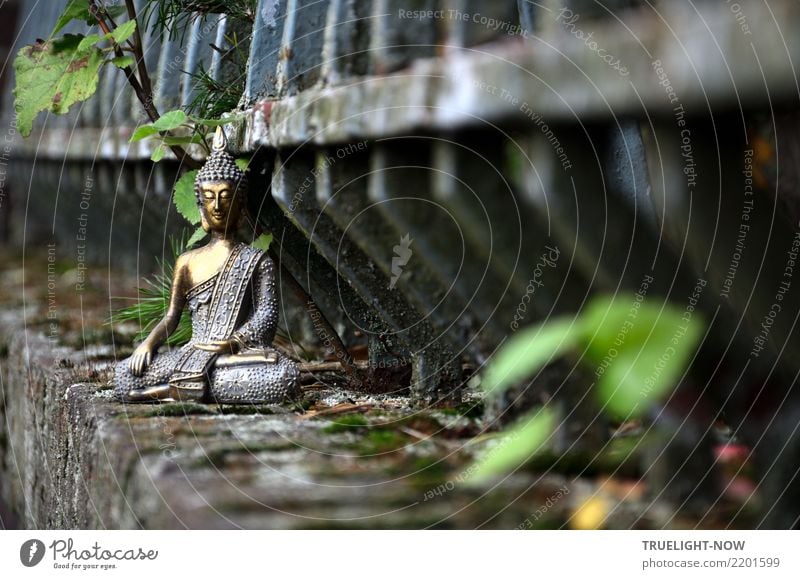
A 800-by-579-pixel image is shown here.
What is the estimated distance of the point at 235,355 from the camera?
A: 108 centimetres

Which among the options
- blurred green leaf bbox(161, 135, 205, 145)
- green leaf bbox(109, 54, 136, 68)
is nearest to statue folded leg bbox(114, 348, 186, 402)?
blurred green leaf bbox(161, 135, 205, 145)

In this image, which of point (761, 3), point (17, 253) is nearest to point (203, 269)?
point (761, 3)

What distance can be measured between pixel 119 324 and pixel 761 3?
4.63 ft

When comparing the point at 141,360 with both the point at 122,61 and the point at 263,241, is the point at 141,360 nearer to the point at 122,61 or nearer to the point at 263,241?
the point at 263,241

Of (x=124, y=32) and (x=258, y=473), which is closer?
(x=258, y=473)

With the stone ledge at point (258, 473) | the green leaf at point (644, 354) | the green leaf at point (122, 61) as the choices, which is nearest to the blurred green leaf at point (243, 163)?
the green leaf at point (122, 61)

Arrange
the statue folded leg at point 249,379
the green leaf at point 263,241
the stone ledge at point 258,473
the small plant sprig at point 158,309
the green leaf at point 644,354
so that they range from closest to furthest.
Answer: the green leaf at point 644,354, the stone ledge at point 258,473, the statue folded leg at point 249,379, the green leaf at point 263,241, the small plant sprig at point 158,309

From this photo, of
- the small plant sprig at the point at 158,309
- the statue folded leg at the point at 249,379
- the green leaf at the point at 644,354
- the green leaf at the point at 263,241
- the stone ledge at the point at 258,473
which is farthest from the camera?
the small plant sprig at the point at 158,309

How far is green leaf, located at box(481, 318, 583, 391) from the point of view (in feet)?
1.54

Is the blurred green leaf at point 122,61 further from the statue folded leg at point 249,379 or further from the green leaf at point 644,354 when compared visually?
the green leaf at point 644,354

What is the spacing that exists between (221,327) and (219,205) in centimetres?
15

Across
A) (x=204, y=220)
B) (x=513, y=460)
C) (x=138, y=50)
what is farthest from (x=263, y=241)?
(x=513, y=460)

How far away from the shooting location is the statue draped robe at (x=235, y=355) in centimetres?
108

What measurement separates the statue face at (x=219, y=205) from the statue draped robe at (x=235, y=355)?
36 millimetres
